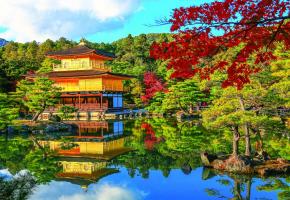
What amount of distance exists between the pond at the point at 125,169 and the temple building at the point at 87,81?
15211 mm

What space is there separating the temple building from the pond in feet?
49.9

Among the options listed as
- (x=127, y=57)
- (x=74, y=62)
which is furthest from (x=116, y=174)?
(x=127, y=57)

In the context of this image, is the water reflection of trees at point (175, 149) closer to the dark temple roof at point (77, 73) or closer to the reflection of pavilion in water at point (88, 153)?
the reflection of pavilion in water at point (88, 153)

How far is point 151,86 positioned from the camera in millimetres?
41219

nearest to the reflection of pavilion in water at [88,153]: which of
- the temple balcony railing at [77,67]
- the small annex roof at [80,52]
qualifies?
the small annex roof at [80,52]

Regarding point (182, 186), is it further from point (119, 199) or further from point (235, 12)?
point (235, 12)

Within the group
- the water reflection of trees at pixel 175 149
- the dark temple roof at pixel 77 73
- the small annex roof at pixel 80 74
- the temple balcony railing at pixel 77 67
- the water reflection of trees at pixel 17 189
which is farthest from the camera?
the temple balcony railing at pixel 77 67

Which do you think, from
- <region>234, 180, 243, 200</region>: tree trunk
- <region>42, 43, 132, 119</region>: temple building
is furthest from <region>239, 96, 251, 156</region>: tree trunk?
<region>42, 43, 132, 119</region>: temple building

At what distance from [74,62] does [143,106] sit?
9.72 metres

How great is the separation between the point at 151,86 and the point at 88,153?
2494 centimetres

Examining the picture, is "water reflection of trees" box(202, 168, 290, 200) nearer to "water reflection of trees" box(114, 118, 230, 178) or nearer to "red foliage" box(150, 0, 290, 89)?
"water reflection of trees" box(114, 118, 230, 178)

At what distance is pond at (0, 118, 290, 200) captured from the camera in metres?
10.1

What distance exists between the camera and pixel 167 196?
10148 mm

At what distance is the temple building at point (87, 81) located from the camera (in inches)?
1484
